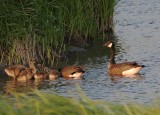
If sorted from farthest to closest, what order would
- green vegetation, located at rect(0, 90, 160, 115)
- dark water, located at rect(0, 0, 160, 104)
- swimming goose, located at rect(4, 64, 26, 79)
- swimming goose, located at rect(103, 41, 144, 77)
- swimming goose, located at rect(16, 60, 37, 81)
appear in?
swimming goose, located at rect(103, 41, 144, 77), swimming goose, located at rect(16, 60, 37, 81), swimming goose, located at rect(4, 64, 26, 79), dark water, located at rect(0, 0, 160, 104), green vegetation, located at rect(0, 90, 160, 115)

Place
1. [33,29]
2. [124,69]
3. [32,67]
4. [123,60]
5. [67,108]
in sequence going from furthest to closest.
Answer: [123,60], [33,29], [124,69], [32,67], [67,108]

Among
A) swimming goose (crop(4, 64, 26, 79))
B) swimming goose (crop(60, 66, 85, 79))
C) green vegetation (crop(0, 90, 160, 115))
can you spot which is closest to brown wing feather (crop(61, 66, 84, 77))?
swimming goose (crop(60, 66, 85, 79))

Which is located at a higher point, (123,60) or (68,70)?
(68,70)

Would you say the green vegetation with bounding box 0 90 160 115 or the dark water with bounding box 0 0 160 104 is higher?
the green vegetation with bounding box 0 90 160 115

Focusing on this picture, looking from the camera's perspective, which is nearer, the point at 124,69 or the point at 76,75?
the point at 76,75

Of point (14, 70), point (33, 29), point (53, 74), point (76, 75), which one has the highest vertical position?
point (33, 29)

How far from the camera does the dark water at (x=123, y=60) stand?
14438mm

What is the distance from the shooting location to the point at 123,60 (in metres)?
19.4

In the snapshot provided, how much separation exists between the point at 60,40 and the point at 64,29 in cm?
103

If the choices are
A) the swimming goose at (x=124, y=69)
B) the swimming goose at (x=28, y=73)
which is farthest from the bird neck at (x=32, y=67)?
the swimming goose at (x=124, y=69)

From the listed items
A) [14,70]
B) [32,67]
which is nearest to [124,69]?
[32,67]

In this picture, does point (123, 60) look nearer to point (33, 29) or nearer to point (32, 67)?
point (33, 29)

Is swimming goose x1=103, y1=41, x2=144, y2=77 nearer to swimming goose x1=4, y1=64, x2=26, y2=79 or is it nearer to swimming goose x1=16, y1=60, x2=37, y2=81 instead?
swimming goose x1=16, y1=60, x2=37, y2=81

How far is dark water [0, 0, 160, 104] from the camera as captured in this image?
14.4m
